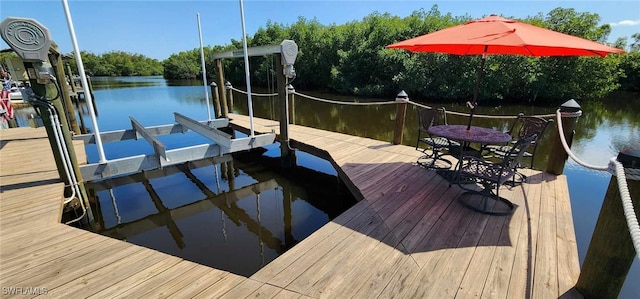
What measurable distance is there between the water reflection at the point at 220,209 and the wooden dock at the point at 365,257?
1.04 metres

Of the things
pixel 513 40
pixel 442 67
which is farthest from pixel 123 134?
pixel 442 67

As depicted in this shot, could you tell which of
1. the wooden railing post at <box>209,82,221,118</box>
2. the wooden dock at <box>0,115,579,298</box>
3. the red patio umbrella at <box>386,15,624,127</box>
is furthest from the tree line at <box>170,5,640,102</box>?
the wooden dock at <box>0,115,579,298</box>

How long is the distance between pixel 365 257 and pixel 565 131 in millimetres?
3303

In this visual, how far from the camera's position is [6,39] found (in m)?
2.68

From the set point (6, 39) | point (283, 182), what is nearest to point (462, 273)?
point (283, 182)

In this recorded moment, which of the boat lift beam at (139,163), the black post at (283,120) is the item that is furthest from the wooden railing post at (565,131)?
the boat lift beam at (139,163)

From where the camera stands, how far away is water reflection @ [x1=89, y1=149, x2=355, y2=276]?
3506 mm

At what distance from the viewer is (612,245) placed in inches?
60.5

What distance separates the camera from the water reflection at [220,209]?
3506 millimetres

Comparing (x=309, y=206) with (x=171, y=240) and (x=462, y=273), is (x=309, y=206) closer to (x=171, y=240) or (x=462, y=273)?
(x=171, y=240)

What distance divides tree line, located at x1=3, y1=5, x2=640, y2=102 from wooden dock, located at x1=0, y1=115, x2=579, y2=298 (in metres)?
8.57

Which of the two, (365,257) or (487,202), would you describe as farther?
(487,202)

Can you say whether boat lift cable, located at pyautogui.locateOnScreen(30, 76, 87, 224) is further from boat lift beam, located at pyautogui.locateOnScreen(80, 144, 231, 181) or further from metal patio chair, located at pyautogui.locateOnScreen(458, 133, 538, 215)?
metal patio chair, located at pyautogui.locateOnScreen(458, 133, 538, 215)

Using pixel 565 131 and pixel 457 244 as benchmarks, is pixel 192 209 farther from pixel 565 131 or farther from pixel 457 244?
pixel 565 131
